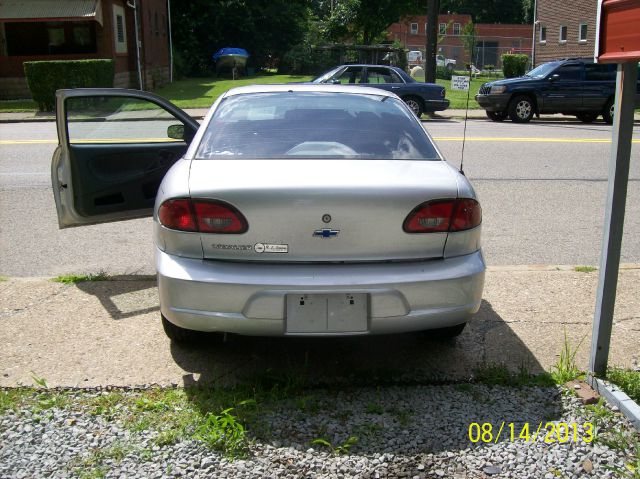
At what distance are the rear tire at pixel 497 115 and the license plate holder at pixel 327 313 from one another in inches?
696

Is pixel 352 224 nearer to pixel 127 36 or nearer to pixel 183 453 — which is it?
pixel 183 453

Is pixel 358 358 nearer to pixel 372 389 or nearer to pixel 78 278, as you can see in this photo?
pixel 372 389

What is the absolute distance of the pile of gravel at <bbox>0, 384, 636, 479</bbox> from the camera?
121 inches

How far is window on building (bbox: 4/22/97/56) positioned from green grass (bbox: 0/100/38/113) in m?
4.95

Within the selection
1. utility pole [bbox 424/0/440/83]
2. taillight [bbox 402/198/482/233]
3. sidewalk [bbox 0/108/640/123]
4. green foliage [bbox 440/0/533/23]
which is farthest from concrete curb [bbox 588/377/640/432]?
green foliage [bbox 440/0/533/23]

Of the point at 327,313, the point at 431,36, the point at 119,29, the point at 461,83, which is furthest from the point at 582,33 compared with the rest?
the point at 327,313

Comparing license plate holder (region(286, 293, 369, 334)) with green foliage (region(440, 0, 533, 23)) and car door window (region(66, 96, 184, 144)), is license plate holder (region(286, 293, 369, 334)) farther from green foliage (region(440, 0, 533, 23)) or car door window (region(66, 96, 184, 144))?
green foliage (region(440, 0, 533, 23))

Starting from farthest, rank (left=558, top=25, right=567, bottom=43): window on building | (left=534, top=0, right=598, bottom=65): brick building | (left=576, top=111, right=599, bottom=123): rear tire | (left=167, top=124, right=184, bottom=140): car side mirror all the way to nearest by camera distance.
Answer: (left=558, top=25, right=567, bottom=43): window on building
(left=534, top=0, right=598, bottom=65): brick building
(left=576, top=111, right=599, bottom=123): rear tire
(left=167, top=124, right=184, bottom=140): car side mirror

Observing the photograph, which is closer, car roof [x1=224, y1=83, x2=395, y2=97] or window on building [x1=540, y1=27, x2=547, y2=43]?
car roof [x1=224, y1=83, x2=395, y2=97]

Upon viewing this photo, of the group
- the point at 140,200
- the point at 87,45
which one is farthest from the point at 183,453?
the point at 87,45

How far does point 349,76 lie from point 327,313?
640 inches

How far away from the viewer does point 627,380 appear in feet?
12.5

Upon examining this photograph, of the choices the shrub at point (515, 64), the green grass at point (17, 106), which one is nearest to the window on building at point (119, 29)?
the green grass at point (17, 106)

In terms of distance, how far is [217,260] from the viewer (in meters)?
3.63
